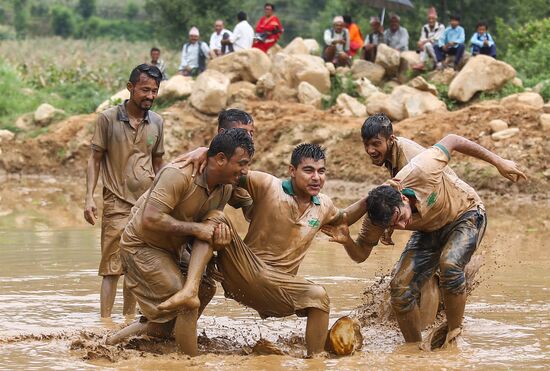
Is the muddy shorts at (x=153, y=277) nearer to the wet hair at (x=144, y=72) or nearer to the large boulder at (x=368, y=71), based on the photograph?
the wet hair at (x=144, y=72)

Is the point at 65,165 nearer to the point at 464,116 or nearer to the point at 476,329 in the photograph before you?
the point at 464,116

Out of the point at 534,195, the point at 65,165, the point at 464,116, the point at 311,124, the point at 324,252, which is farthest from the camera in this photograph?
the point at 65,165

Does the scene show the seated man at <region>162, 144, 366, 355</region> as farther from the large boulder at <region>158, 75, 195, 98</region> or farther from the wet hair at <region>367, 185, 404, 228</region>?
the large boulder at <region>158, 75, 195, 98</region>

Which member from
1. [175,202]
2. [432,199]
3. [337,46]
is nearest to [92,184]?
[175,202]

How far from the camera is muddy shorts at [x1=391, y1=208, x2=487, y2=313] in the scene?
22.8 feet

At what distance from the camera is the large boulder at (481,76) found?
65.2 ft

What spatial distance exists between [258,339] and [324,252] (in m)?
4.56

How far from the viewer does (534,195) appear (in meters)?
17.3

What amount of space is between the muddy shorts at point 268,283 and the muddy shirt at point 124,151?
5.73 ft

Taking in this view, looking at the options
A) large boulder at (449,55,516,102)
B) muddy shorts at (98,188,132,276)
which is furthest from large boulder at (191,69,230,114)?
muddy shorts at (98,188,132,276)

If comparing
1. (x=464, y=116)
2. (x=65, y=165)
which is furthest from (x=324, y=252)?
(x=65, y=165)

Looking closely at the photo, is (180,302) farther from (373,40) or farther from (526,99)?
(373,40)

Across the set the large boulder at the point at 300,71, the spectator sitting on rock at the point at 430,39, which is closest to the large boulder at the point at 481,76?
the spectator sitting on rock at the point at 430,39

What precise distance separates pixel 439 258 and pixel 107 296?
2682mm
